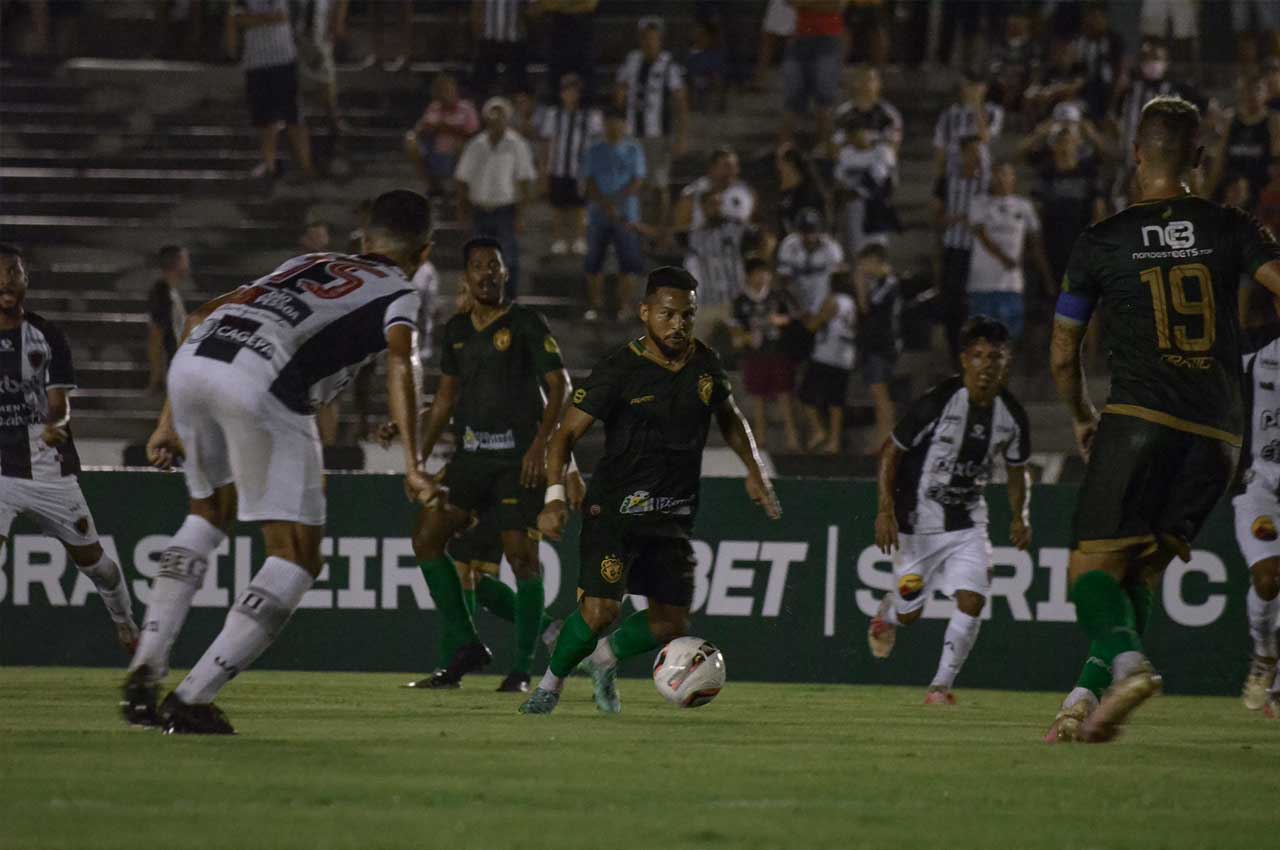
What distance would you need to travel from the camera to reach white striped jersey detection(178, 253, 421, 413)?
8391mm

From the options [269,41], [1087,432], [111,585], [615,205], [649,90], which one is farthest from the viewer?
[269,41]

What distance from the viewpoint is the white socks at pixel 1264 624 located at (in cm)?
1232

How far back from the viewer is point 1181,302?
849cm

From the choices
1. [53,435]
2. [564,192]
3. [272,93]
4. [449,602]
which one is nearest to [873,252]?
[564,192]

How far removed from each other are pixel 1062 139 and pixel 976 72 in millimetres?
1711

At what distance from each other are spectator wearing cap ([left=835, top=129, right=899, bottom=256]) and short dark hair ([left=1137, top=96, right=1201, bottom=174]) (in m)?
11.7

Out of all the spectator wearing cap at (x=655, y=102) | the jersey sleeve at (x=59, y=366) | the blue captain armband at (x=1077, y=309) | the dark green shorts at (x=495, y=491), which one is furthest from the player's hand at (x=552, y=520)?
the spectator wearing cap at (x=655, y=102)

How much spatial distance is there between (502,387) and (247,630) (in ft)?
15.0

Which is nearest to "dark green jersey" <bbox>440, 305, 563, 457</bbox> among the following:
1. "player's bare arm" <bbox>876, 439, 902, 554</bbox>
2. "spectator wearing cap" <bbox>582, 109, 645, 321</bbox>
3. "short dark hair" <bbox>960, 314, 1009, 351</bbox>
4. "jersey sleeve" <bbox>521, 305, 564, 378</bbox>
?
"jersey sleeve" <bbox>521, 305, 564, 378</bbox>

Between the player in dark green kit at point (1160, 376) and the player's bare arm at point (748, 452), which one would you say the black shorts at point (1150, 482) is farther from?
the player's bare arm at point (748, 452)

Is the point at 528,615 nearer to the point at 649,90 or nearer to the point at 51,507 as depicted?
the point at 51,507

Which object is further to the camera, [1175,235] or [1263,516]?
[1263,516]

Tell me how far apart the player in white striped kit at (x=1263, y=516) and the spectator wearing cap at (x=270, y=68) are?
12.6 m

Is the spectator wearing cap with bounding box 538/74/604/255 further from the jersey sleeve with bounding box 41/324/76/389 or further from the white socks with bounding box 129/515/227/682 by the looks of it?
the white socks with bounding box 129/515/227/682
